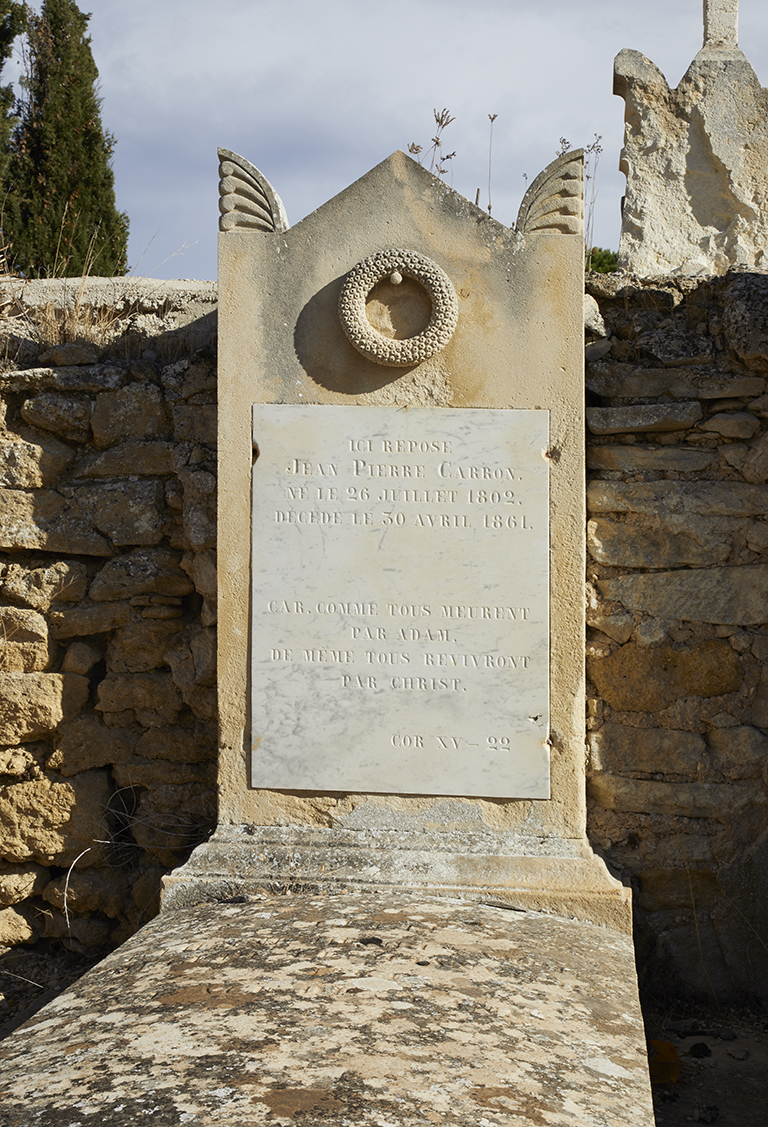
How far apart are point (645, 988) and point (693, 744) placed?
1.00 meters

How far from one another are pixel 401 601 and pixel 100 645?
5.00ft

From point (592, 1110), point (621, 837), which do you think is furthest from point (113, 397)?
point (592, 1110)

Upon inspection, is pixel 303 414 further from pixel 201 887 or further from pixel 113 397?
pixel 201 887

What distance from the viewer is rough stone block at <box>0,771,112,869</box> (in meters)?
3.97

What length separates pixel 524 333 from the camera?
11.1 feet

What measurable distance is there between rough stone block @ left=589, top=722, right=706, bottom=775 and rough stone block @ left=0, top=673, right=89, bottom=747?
7.46 feet

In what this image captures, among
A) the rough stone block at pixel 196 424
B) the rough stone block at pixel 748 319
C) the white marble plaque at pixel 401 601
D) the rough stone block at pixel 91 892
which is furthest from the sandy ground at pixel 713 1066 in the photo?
the rough stone block at pixel 196 424

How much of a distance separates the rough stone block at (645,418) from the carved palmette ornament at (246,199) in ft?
4.80

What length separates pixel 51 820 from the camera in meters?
3.98

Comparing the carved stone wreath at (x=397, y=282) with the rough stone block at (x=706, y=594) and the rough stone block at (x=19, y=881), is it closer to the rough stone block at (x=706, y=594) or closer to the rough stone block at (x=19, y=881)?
the rough stone block at (x=706, y=594)

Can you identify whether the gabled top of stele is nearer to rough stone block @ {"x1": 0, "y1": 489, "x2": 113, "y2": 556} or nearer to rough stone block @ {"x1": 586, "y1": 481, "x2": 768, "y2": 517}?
rough stone block @ {"x1": 586, "y1": 481, "x2": 768, "y2": 517}

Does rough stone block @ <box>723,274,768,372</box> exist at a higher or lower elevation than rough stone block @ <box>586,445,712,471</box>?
higher

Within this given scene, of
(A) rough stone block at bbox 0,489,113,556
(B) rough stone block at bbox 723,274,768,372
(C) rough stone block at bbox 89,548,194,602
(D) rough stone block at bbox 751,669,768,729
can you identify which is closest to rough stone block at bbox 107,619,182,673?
(C) rough stone block at bbox 89,548,194,602

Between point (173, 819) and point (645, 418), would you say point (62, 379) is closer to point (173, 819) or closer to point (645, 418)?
point (173, 819)
